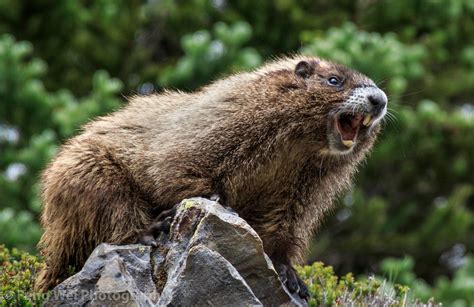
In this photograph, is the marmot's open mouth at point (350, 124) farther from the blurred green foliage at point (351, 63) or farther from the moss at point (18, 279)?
the blurred green foliage at point (351, 63)

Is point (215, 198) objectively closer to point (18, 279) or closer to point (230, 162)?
point (230, 162)

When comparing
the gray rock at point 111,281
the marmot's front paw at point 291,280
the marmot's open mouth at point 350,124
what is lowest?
the marmot's front paw at point 291,280

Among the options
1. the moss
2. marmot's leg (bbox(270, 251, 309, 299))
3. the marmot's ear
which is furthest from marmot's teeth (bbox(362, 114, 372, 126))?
the moss

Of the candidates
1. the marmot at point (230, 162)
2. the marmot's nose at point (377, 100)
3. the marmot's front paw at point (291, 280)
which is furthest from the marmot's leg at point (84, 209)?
the marmot's nose at point (377, 100)

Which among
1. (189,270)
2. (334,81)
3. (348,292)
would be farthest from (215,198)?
Result: (348,292)

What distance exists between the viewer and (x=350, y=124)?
7.24 m

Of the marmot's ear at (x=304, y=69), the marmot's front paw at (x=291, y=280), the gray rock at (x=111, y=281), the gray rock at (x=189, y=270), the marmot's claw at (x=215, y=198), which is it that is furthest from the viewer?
the marmot's ear at (x=304, y=69)

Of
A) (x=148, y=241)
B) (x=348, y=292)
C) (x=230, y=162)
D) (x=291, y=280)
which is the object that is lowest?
(x=348, y=292)

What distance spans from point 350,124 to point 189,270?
1817 millimetres

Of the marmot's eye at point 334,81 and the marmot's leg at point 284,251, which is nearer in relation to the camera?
the marmot's leg at point 284,251

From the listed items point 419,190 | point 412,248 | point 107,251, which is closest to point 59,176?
point 107,251

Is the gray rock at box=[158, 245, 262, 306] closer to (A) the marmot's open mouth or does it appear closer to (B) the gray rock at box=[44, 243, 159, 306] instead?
(B) the gray rock at box=[44, 243, 159, 306]

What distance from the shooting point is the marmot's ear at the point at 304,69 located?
7473mm

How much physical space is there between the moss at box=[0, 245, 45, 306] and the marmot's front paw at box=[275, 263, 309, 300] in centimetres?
167
